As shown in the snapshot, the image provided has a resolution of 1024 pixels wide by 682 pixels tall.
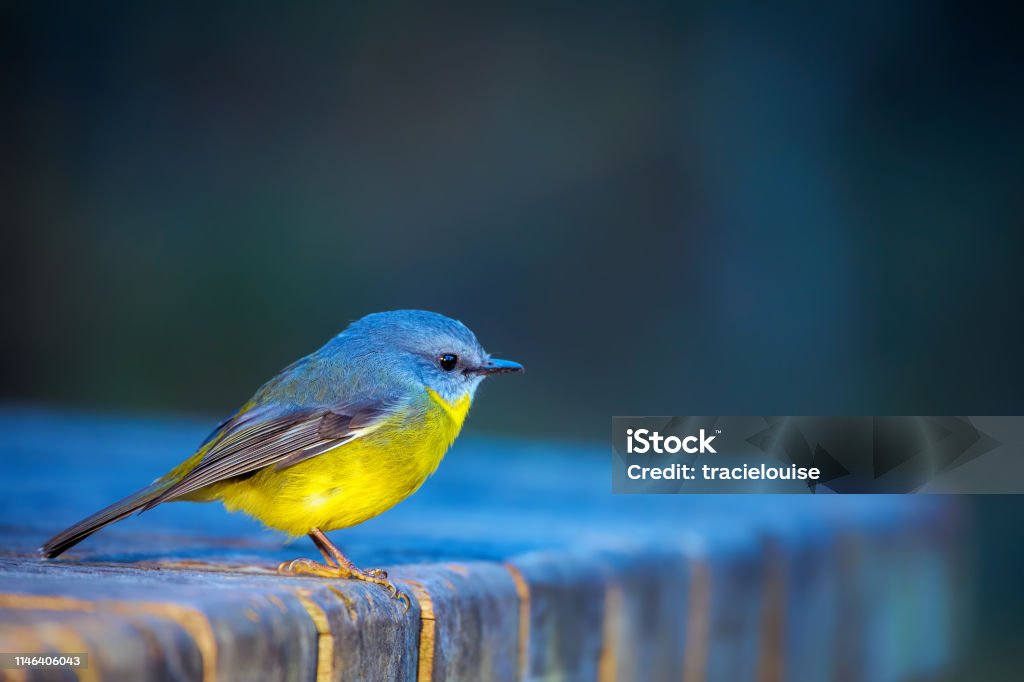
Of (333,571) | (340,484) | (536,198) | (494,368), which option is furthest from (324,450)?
(536,198)

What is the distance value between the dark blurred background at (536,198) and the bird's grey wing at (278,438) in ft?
21.2

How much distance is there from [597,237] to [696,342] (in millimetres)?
1182

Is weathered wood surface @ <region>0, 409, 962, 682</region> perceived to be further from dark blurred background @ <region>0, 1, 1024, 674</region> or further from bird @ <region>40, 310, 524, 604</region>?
dark blurred background @ <region>0, 1, 1024, 674</region>

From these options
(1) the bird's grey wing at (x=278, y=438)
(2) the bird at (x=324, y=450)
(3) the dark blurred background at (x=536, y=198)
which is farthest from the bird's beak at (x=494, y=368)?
(3) the dark blurred background at (x=536, y=198)

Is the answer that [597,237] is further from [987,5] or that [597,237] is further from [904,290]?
[987,5]

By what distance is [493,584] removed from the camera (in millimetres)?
1933

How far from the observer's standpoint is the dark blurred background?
918cm

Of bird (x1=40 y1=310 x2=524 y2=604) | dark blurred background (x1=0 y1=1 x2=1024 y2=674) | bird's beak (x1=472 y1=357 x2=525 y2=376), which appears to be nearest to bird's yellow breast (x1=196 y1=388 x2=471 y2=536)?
bird (x1=40 y1=310 x2=524 y2=604)

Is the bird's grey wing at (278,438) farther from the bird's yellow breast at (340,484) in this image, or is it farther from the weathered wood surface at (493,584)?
the weathered wood surface at (493,584)

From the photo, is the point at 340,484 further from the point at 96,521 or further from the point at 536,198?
the point at 536,198

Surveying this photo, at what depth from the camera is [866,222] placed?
9.72m

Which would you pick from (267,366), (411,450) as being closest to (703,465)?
(411,450)

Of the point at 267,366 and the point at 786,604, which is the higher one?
the point at 267,366

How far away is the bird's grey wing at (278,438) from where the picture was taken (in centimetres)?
224
